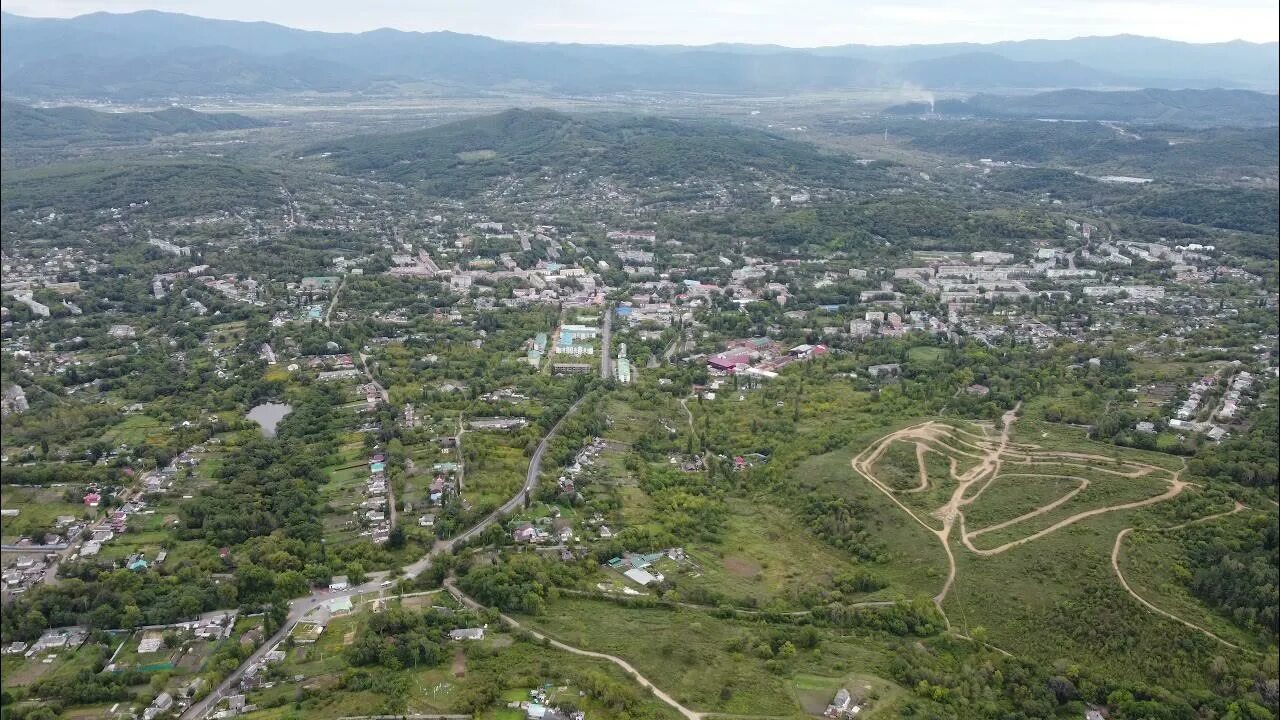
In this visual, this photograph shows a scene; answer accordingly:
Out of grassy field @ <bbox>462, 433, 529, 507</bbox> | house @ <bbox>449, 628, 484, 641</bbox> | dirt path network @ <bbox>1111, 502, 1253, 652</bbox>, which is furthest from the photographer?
grassy field @ <bbox>462, 433, 529, 507</bbox>

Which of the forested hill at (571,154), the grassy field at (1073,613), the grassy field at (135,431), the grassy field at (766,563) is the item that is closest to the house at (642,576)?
the grassy field at (766,563)

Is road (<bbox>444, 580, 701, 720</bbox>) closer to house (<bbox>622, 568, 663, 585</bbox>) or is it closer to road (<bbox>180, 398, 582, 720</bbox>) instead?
road (<bbox>180, 398, 582, 720</bbox>)

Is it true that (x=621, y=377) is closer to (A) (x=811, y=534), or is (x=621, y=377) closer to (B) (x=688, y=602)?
(A) (x=811, y=534)

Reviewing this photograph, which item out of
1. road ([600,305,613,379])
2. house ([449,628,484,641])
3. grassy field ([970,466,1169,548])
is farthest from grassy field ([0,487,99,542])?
grassy field ([970,466,1169,548])

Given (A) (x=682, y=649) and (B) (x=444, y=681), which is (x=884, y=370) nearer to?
(A) (x=682, y=649)

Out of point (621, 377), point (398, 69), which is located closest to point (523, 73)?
point (398, 69)

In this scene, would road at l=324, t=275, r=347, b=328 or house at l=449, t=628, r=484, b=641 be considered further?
road at l=324, t=275, r=347, b=328

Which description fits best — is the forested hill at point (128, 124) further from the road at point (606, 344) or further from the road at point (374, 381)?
the road at point (606, 344)
